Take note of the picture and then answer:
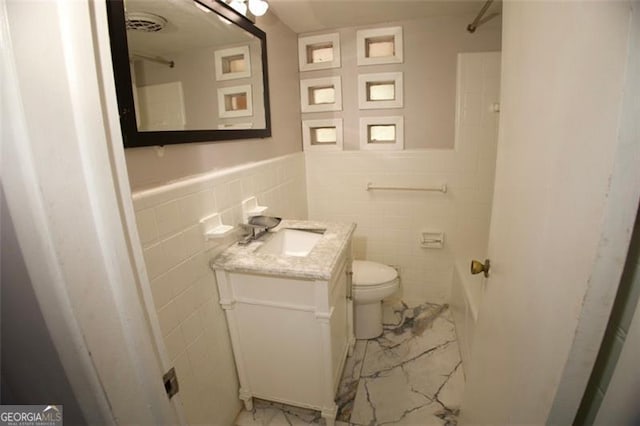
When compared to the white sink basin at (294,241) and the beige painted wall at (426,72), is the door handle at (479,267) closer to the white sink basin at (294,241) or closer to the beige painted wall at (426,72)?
the white sink basin at (294,241)

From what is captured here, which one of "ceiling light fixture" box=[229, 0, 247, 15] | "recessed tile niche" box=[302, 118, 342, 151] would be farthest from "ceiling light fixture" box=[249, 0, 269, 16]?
"recessed tile niche" box=[302, 118, 342, 151]

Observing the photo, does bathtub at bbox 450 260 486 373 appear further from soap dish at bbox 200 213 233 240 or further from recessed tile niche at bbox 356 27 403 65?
recessed tile niche at bbox 356 27 403 65

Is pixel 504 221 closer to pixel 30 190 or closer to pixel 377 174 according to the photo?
pixel 30 190

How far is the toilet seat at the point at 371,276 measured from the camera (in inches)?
74.7

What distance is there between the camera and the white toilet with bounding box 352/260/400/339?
6.22 feet

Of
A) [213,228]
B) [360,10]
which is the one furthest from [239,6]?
[213,228]

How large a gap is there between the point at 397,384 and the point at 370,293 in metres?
0.52

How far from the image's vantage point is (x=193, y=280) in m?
1.16

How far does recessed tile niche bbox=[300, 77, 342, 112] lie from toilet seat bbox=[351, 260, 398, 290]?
3.98 feet

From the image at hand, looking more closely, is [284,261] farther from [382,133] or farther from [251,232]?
[382,133]

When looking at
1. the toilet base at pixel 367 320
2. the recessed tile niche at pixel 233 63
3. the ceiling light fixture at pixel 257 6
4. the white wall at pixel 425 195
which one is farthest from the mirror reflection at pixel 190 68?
the toilet base at pixel 367 320

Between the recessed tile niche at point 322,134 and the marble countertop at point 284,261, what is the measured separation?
110 centimetres

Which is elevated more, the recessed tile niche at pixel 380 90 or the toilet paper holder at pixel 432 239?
the recessed tile niche at pixel 380 90

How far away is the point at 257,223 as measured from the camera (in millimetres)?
1458
